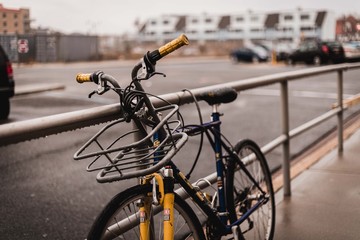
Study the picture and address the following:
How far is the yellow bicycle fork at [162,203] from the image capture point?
7.25 ft

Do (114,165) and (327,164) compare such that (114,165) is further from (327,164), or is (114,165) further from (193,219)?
(327,164)

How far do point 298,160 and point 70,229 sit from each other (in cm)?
344

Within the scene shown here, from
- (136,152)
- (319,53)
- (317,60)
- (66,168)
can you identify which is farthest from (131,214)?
(317,60)

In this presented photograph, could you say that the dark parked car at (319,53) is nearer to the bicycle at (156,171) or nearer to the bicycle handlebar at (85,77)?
the bicycle at (156,171)

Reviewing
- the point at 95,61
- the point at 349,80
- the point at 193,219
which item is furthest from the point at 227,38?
the point at 193,219

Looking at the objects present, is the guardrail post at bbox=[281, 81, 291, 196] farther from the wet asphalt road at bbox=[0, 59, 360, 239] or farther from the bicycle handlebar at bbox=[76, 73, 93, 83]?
the bicycle handlebar at bbox=[76, 73, 93, 83]

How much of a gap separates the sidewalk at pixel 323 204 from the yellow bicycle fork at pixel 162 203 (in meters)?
1.81

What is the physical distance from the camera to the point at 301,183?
17.2 ft

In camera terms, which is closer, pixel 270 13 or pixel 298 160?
pixel 298 160

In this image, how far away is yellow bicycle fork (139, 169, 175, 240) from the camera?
2209mm

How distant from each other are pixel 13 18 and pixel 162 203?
2081mm

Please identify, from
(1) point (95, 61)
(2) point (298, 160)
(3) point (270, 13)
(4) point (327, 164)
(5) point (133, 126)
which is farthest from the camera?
(3) point (270, 13)

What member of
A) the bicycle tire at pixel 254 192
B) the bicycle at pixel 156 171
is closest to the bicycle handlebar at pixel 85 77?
the bicycle at pixel 156 171

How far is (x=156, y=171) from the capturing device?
207 centimetres
